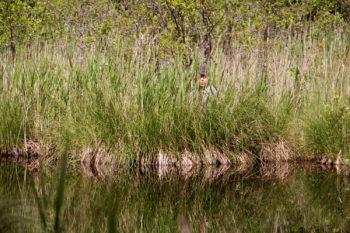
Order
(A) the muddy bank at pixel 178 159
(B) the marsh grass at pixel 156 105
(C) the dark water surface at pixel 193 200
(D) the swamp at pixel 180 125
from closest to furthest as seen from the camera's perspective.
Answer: (C) the dark water surface at pixel 193 200 < (D) the swamp at pixel 180 125 < (A) the muddy bank at pixel 178 159 < (B) the marsh grass at pixel 156 105

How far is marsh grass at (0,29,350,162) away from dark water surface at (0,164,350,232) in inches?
22.6

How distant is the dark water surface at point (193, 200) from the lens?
3455 mm

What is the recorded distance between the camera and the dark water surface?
136 inches

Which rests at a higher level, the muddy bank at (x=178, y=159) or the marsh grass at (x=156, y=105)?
the marsh grass at (x=156, y=105)

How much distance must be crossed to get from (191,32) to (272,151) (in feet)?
A: 12.1

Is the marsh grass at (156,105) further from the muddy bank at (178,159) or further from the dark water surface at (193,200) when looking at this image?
the dark water surface at (193,200)

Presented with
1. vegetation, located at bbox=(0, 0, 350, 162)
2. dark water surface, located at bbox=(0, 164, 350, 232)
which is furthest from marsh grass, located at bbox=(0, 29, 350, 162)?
dark water surface, located at bbox=(0, 164, 350, 232)

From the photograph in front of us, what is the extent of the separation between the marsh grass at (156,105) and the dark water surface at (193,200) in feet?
1.89

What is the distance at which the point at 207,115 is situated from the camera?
635cm

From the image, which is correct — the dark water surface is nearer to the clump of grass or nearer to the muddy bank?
the muddy bank

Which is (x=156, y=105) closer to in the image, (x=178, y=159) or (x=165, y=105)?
(x=165, y=105)

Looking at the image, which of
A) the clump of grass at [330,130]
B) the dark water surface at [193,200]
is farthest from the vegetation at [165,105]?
the dark water surface at [193,200]

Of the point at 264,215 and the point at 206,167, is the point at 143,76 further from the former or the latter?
the point at 264,215

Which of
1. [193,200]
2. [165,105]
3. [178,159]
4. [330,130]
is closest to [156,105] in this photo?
[165,105]
